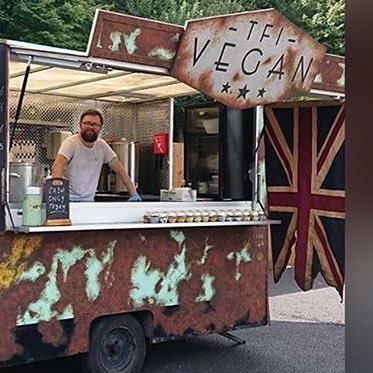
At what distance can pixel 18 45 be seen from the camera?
422cm

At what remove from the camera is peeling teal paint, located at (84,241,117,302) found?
15.3 ft

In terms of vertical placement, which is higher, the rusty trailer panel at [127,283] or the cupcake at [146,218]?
the cupcake at [146,218]

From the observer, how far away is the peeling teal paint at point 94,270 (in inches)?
183

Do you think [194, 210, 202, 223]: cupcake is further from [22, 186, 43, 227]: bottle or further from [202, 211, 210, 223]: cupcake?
[22, 186, 43, 227]: bottle

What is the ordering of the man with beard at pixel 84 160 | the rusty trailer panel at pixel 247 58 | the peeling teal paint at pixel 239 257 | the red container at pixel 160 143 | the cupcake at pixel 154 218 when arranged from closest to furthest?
the rusty trailer panel at pixel 247 58 → the cupcake at pixel 154 218 → the man with beard at pixel 84 160 → the peeling teal paint at pixel 239 257 → the red container at pixel 160 143

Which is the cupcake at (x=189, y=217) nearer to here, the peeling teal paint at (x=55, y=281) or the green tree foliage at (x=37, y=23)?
the peeling teal paint at (x=55, y=281)

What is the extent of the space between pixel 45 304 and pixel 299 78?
2.67 m

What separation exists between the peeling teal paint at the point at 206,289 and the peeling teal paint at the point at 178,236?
1.27 ft

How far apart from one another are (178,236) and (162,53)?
1.49 meters

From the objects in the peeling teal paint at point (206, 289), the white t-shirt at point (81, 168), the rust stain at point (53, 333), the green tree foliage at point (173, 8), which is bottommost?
the rust stain at point (53, 333)

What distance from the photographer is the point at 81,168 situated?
217 inches

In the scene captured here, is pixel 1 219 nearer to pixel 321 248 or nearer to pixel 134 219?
pixel 134 219

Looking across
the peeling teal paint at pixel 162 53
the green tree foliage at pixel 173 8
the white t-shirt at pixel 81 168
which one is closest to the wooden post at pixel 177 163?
the white t-shirt at pixel 81 168

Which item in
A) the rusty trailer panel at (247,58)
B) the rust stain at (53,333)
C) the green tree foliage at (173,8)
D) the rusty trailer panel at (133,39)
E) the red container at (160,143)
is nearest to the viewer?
the rusty trailer panel at (133,39)
